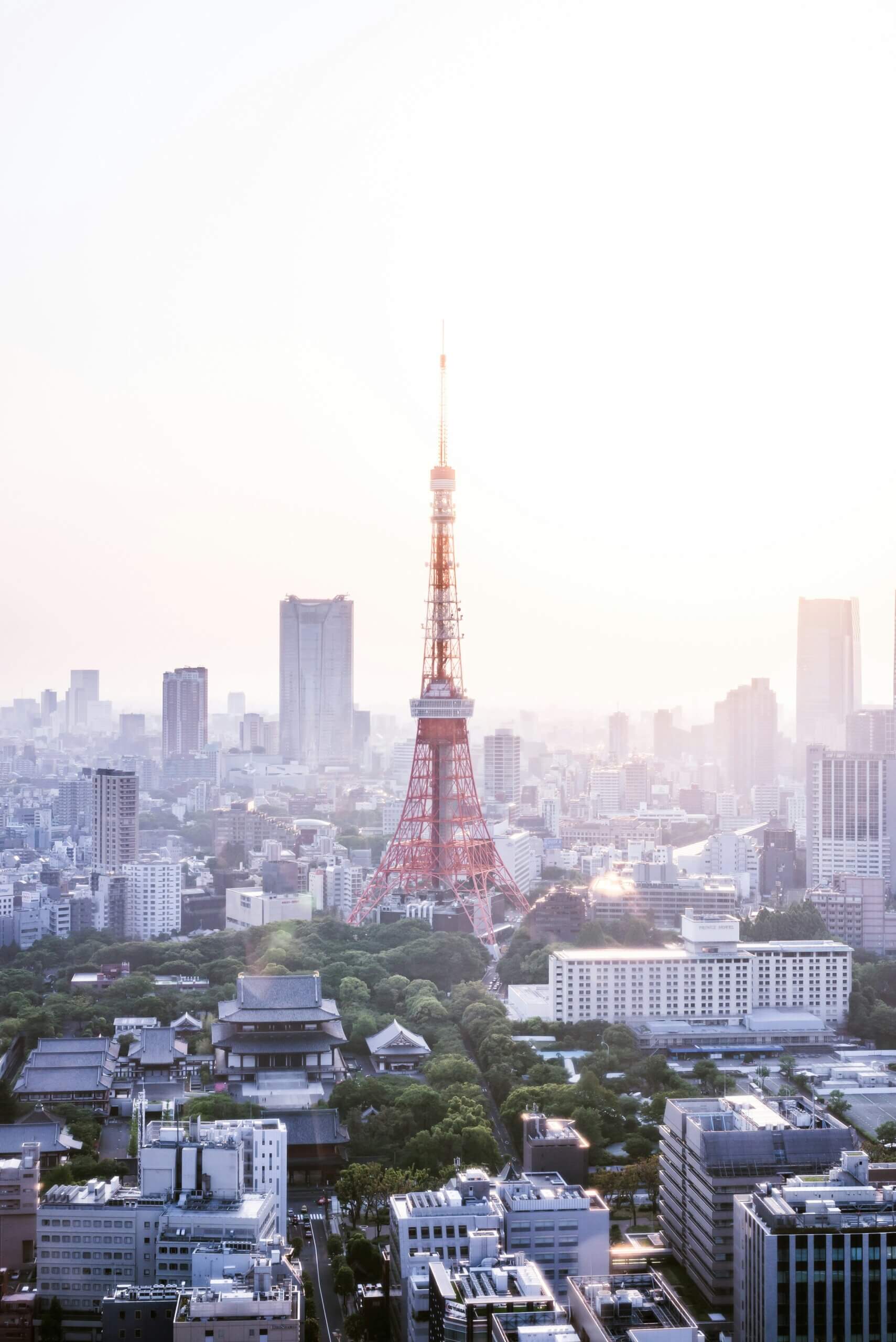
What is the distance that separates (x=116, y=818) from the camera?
725 inches

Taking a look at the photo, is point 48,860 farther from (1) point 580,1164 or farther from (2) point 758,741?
(2) point 758,741

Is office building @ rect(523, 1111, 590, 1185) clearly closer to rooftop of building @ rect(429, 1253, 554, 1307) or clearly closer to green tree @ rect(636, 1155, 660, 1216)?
green tree @ rect(636, 1155, 660, 1216)

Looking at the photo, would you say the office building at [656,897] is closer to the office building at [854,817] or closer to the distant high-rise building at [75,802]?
the office building at [854,817]

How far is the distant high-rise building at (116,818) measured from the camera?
18406mm

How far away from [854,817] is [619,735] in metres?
15.0

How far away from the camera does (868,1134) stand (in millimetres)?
8812

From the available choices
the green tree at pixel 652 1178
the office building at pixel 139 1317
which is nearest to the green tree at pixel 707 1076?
the green tree at pixel 652 1178

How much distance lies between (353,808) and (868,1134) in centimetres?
1640

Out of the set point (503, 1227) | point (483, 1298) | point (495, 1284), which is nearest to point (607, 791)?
point (503, 1227)

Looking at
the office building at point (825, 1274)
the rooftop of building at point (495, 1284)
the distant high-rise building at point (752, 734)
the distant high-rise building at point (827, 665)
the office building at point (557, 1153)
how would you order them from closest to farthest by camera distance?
the rooftop of building at point (495, 1284)
the office building at point (825, 1274)
the office building at point (557, 1153)
the distant high-rise building at point (827, 665)
the distant high-rise building at point (752, 734)

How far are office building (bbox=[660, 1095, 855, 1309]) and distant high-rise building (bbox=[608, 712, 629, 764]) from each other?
24.6 meters

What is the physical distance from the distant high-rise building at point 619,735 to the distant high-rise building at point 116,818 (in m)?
14.9

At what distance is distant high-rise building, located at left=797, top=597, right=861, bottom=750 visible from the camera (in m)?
27.9

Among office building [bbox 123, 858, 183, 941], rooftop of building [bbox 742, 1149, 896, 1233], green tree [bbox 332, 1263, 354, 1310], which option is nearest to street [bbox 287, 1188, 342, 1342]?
green tree [bbox 332, 1263, 354, 1310]
